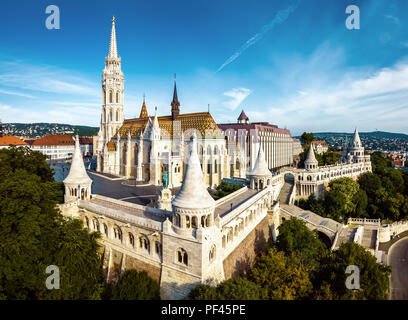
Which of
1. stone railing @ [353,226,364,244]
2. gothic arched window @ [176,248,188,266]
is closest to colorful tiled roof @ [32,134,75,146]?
gothic arched window @ [176,248,188,266]

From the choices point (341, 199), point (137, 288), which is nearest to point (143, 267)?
point (137, 288)

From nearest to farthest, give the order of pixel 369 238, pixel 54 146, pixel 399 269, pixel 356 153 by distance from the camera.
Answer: pixel 399 269
pixel 369 238
pixel 356 153
pixel 54 146

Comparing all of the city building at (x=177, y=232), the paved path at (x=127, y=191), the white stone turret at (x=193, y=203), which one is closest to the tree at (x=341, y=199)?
the city building at (x=177, y=232)

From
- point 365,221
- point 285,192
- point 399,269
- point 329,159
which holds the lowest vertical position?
point 399,269

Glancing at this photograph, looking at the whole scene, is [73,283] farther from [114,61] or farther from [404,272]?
[114,61]

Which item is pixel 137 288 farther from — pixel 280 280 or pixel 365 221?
pixel 365 221

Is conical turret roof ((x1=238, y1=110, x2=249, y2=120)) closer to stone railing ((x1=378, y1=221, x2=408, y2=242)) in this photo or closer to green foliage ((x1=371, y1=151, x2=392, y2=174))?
green foliage ((x1=371, y1=151, x2=392, y2=174))
